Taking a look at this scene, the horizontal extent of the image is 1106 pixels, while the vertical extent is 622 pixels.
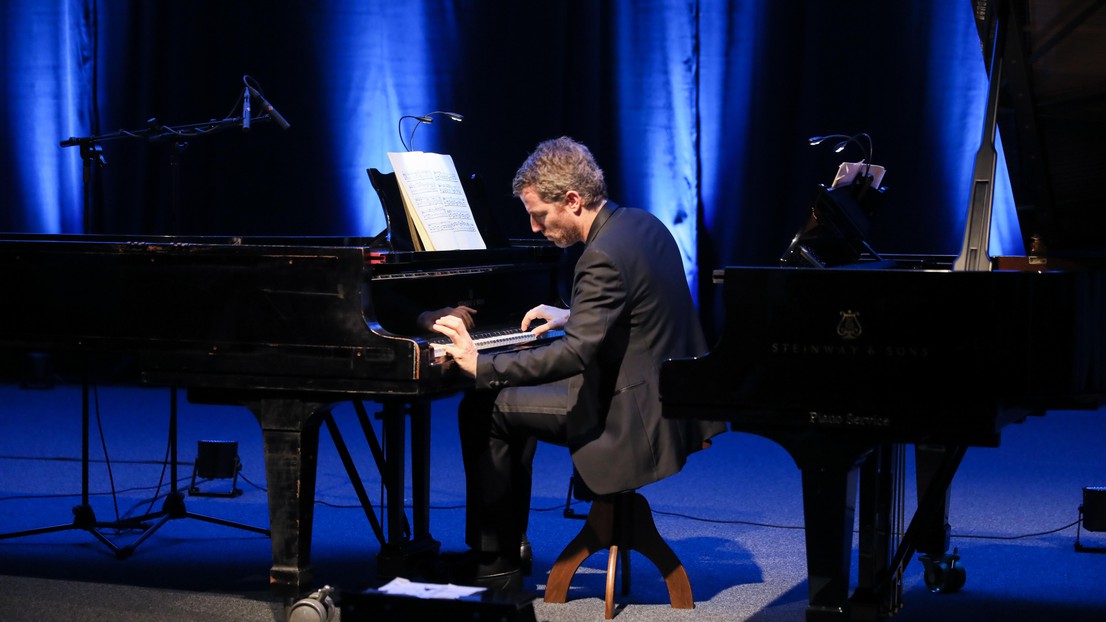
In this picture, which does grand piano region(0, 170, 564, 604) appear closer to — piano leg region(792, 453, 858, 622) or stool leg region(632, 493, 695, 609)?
stool leg region(632, 493, 695, 609)

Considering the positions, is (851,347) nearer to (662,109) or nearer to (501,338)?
(501,338)

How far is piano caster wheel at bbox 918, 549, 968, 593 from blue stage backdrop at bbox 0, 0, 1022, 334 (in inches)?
148

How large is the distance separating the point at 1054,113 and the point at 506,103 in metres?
4.93

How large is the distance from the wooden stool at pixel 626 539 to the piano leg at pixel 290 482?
2.53 feet

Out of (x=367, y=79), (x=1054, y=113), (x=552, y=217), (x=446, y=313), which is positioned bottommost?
(x=446, y=313)

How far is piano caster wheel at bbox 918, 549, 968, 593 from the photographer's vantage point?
3.79 meters

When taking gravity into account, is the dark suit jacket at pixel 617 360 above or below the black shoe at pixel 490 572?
above

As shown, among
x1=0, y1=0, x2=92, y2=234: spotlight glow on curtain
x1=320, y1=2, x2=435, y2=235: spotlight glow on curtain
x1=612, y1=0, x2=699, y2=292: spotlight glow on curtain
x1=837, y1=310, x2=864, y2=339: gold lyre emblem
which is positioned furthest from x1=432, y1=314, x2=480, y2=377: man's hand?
x1=0, y1=0, x2=92, y2=234: spotlight glow on curtain

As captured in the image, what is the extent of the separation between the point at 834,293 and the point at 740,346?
24 centimetres

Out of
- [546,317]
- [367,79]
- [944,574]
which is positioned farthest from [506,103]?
[944,574]

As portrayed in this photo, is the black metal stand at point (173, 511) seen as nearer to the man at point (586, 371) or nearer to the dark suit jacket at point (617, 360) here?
the man at point (586, 371)

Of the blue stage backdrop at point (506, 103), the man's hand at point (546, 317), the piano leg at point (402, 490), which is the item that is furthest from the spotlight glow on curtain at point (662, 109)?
the piano leg at point (402, 490)

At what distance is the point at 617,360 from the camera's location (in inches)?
136

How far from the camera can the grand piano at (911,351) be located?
8.91 ft
